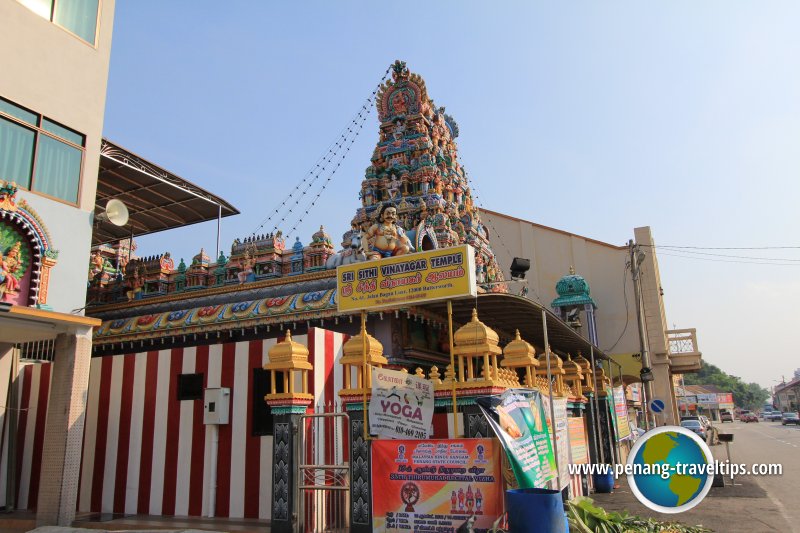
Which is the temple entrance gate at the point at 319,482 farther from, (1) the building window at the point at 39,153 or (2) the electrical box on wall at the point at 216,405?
(1) the building window at the point at 39,153

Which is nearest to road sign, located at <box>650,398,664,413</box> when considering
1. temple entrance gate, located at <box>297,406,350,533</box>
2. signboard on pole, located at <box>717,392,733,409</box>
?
temple entrance gate, located at <box>297,406,350,533</box>

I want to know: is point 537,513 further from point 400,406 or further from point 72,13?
point 72,13

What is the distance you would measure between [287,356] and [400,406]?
2165mm

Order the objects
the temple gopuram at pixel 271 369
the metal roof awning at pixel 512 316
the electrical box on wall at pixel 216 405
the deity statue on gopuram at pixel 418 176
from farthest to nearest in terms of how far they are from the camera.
→ the deity statue on gopuram at pixel 418 176 → the metal roof awning at pixel 512 316 → the electrical box on wall at pixel 216 405 → the temple gopuram at pixel 271 369

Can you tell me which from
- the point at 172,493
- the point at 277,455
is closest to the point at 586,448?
the point at 277,455

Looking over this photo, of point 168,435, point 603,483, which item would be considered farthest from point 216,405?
point 603,483

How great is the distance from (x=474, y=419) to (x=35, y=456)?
1109cm

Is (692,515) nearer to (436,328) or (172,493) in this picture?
(436,328)

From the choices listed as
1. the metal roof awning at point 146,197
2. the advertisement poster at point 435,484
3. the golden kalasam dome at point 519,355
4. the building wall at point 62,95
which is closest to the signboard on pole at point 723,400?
the metal roof awning at point 146,197

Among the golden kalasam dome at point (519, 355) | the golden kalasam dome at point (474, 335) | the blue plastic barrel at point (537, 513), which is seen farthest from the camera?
the golden kalasam dome at point (519, 355)

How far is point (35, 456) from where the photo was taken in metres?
13.8

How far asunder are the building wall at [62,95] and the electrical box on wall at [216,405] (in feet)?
11.7

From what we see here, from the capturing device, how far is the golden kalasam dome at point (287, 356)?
9797 mm

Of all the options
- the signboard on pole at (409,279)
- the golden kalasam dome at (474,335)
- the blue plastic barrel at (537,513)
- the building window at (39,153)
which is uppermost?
the building window at (39,153)
